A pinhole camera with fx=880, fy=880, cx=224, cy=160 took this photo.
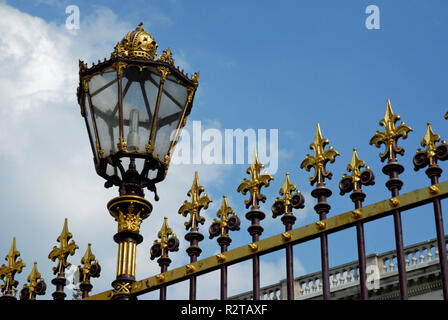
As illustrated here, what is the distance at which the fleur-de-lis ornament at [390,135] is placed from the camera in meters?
8.50

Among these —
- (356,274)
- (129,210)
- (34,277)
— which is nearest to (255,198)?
(129,210)

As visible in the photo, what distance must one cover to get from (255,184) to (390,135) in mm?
1511

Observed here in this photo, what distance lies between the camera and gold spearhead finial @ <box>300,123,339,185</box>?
28.9ft

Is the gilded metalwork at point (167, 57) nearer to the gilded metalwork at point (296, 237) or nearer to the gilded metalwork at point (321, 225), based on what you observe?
the gilded metalwork at point (296, 237)

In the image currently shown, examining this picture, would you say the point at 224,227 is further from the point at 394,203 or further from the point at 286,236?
the point at 394,203

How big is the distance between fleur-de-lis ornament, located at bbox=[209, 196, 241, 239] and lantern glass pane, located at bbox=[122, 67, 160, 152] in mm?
1050

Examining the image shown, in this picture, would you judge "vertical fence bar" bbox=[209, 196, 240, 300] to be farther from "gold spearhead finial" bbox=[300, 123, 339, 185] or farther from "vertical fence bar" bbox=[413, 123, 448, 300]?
"vertical fence bar" bbox=[413, 123, 448, 300]

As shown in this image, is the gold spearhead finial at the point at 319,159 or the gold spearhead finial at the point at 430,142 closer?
the gold spearhead finial at the point at 430,142

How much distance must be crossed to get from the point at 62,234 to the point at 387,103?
423cm

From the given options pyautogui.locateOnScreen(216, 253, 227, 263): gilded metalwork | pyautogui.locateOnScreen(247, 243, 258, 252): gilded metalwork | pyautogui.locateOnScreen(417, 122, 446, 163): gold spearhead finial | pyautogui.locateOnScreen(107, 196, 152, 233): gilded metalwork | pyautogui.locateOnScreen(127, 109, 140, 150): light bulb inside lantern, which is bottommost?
pyautogui.locateOnScreen(216, 253, 227, 263): gilded metalwork

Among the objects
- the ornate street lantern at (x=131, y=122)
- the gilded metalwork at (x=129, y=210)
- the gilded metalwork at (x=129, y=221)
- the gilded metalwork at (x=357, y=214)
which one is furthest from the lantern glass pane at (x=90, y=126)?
the gilded metalwork at (x=357, y=214)

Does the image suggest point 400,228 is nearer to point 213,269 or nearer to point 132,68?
point 213,269

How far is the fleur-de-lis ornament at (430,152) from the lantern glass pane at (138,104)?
113 inches

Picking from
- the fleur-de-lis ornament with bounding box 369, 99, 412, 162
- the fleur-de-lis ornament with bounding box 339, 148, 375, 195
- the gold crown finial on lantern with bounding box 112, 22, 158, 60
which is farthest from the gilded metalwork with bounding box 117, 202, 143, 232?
the fleur-de-lis ornament with bounding box 369, 99, 412, 162
